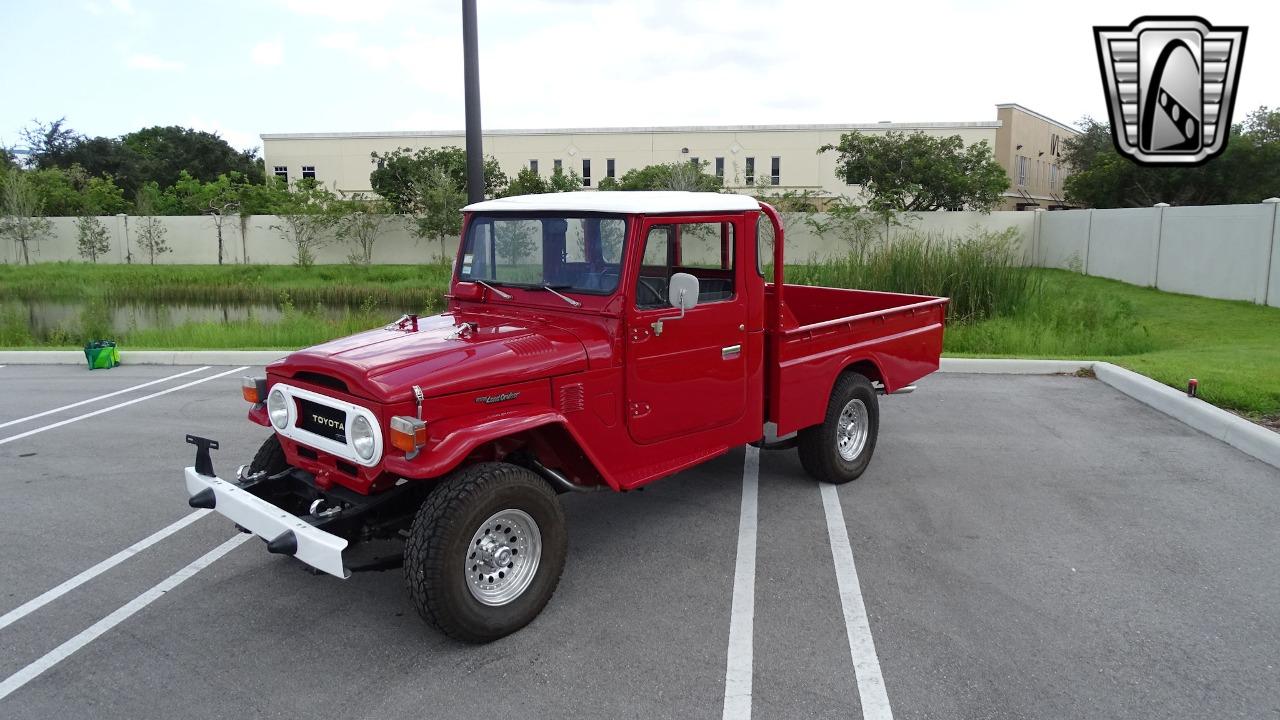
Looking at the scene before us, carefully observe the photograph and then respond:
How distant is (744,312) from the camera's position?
17.7 ft

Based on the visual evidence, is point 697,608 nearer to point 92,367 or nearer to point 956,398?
point 956,398

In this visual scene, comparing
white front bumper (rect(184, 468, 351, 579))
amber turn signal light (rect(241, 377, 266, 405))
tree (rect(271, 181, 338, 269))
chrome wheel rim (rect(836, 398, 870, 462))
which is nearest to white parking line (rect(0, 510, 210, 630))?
white front bumper (rect(184, 468, 351, 579))

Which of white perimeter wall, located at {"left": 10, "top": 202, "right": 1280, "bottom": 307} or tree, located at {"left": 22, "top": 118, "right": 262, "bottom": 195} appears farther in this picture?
tree, located at {"left": 22, "top": 118, "right": 262, "bottom": 195}

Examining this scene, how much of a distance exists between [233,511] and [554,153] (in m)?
58.3

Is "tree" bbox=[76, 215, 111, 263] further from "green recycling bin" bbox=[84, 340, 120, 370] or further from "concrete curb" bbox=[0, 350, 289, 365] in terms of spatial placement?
"green recycling bin" bbox=[84, 340, 120, 370]

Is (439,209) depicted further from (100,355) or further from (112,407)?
(112,407)

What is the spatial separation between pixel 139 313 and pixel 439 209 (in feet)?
56.5

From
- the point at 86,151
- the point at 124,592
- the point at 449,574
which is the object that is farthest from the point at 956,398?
the point at 86,151

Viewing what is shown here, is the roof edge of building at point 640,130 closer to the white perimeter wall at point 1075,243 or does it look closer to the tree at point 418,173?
the tree at point 418,173

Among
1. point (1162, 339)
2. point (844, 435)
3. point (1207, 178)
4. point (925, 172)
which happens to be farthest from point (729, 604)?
point (1207, 178)

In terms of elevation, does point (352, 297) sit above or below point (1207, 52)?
below

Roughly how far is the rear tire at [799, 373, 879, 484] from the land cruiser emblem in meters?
2.70

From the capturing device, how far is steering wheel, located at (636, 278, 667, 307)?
4855mm

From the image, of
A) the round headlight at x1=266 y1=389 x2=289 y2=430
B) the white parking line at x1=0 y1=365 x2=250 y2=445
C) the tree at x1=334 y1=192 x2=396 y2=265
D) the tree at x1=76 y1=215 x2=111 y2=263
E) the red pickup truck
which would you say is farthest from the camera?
the tree at x1=76 y1=215 x2=111 y2=263
